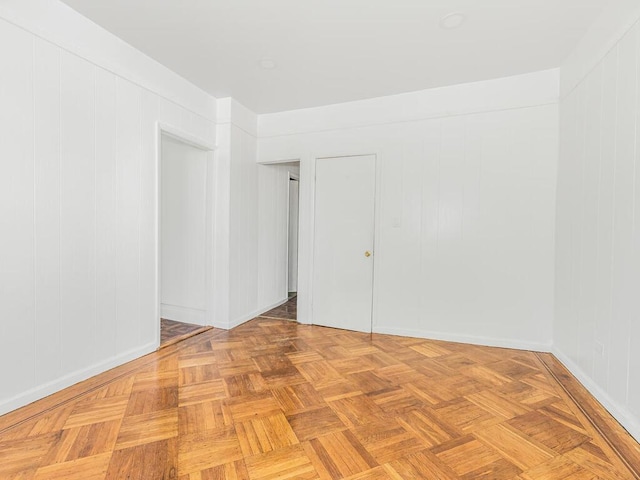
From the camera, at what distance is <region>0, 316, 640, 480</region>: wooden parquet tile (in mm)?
1625

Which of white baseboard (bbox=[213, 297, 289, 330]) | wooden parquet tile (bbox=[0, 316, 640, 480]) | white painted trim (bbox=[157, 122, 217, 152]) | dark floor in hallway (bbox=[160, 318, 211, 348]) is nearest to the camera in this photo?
wooden parquet tile (bbox=[0, 316, 640, 480])

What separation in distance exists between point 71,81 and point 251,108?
2101mm

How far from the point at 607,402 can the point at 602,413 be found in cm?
9

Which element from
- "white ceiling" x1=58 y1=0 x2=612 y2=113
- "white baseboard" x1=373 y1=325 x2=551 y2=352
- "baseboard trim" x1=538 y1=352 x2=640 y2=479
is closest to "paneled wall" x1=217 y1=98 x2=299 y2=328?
"white ceiling" x1=58 y1=0 x2=612 y2=113

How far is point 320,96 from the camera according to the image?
381 centimetres

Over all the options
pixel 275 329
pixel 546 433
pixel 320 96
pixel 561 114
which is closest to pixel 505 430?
pixel 546 433

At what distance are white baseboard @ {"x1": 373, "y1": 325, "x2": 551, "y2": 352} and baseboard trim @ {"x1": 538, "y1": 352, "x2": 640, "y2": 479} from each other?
33 centimetres

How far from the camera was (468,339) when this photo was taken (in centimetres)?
349

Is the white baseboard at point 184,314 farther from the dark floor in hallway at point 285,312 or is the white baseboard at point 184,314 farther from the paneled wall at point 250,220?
the dark floor in hallway at point 285,312

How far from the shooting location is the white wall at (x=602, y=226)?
2002 millimetres

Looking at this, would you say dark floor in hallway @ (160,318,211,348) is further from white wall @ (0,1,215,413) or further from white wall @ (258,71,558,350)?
white wall @ (258,71,558,350)

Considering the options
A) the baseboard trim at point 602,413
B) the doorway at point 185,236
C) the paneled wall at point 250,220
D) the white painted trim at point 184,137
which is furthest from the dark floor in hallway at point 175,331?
the baseboard trim at point 602,413

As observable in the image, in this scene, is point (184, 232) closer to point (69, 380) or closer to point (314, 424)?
point (69, 380)

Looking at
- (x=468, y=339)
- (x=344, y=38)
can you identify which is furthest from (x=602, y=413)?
(x=344, y=38)
